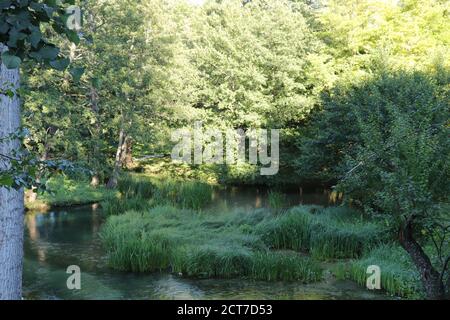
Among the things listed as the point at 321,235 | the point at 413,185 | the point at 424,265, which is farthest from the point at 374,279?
the point at 413,185

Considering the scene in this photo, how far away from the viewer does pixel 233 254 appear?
8.70m

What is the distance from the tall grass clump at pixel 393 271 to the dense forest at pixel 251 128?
0.03 metres

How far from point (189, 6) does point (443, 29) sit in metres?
19.6

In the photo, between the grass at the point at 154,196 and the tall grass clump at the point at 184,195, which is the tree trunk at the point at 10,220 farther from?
the tall grass clump at the point at 184,195

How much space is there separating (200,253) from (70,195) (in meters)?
8.60

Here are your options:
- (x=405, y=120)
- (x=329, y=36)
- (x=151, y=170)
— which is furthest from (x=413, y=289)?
(x=151, y=170)

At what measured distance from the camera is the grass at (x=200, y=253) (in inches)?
326

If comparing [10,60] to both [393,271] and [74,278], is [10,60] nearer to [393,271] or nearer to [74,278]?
[393,271]

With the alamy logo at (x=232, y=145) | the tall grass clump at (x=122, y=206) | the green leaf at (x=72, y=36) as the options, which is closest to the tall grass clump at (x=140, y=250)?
the tall grass clump at (x=122, y=206)

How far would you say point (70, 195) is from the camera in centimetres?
1598

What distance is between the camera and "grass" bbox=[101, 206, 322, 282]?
8.27 meters

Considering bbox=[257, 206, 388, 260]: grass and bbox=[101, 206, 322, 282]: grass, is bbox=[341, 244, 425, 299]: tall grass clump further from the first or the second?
bbox=[101, 206, 322, 282]: grass
